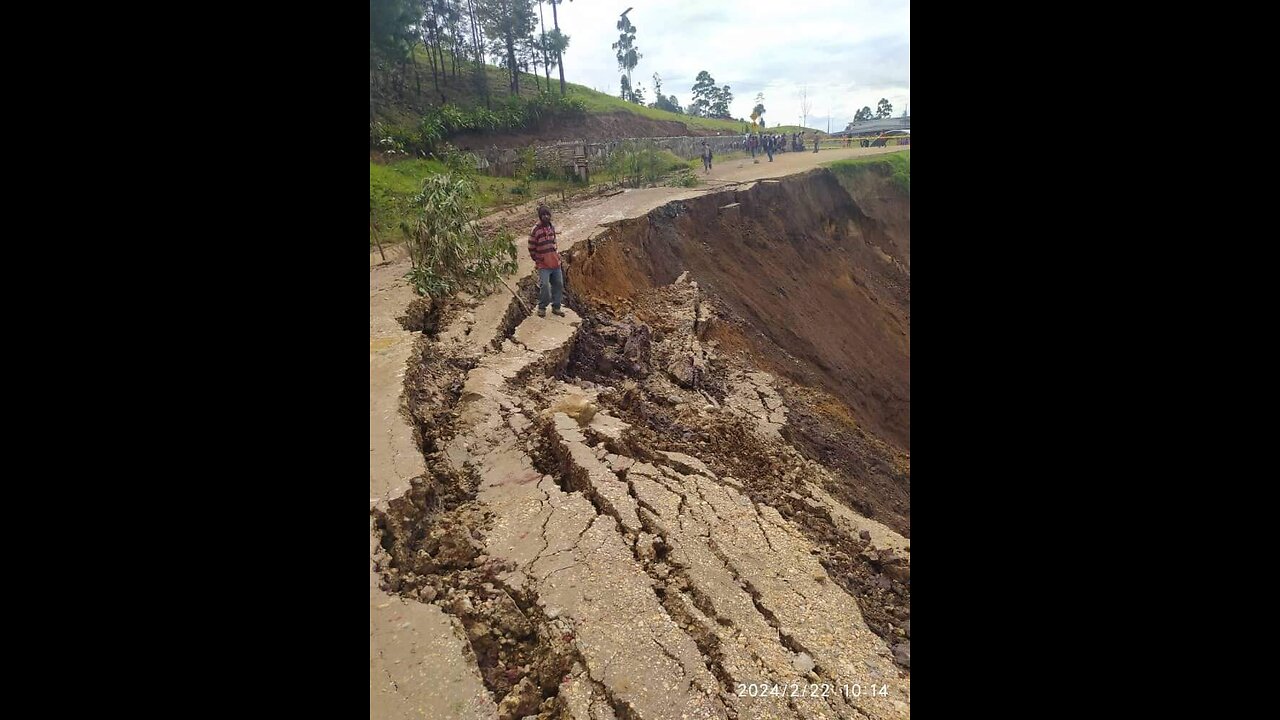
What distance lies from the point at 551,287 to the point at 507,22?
35083mm

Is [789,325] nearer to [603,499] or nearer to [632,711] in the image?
[603,499]

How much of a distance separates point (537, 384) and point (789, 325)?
805 cm

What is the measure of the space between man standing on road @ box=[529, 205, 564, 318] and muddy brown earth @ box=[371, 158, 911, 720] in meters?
0.28

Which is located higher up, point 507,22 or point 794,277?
point 507,22

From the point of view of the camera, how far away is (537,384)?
565 centimetres

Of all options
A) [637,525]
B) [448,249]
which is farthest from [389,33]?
[637,525]

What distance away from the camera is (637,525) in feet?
11.8

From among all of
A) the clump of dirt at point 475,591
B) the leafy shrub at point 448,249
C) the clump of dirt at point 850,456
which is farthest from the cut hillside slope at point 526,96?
the clump of dirt at point 475,591

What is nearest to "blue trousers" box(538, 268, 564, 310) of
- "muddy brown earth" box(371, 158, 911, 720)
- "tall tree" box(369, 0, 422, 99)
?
"muddy brown earth" box(371, 158, 911, 720)

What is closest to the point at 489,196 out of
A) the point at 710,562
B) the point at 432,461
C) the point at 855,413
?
the point at 855,413

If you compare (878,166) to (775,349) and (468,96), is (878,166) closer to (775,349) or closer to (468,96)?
(775,349)

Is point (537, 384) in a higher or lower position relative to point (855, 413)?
higher

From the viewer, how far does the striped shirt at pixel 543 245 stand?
21.6 ft
